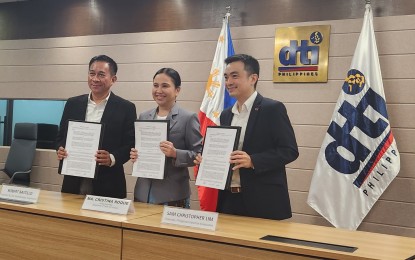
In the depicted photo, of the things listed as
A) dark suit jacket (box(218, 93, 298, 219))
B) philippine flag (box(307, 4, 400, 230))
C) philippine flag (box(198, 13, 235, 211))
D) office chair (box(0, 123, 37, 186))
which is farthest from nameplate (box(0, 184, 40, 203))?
office chair (box(0, 123, 37, 186))

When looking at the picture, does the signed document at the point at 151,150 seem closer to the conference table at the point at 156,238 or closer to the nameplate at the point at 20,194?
the conference table at the point at 156,238

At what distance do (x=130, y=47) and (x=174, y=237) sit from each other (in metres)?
3.40

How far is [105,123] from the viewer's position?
104 inches

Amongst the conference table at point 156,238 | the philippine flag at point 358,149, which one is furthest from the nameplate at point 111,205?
the philippine flag at point 358,149

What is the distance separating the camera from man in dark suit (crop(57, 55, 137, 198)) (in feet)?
8.71

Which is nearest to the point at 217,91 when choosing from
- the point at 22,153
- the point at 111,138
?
the point at 111,138

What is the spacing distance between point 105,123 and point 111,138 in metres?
0.09

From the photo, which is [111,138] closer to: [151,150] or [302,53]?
[151,150]

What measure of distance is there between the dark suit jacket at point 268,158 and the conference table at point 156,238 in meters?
0.16

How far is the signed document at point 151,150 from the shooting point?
2.36m

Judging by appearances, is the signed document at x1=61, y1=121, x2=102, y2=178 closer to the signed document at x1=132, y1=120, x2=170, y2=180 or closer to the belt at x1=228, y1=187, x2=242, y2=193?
the signed document at x1=132, y1=120, x2=170, y2=180

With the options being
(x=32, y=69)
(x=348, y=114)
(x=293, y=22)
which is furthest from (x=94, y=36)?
(x=348, y=114)

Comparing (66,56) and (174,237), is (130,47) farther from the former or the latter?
(174,237)

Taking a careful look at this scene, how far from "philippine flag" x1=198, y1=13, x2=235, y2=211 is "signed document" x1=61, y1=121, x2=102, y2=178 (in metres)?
1.59
